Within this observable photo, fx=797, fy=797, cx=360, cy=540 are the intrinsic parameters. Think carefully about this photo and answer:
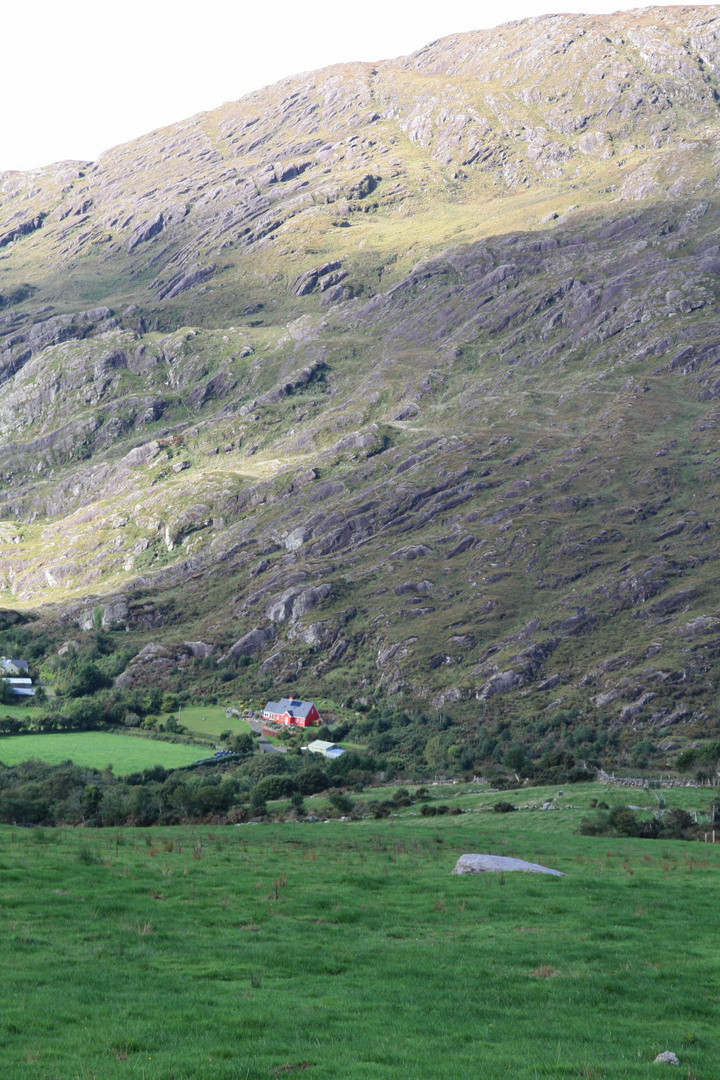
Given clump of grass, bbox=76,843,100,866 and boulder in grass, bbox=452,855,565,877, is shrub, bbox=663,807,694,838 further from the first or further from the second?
clump of grass, bbox=76,843,100,866

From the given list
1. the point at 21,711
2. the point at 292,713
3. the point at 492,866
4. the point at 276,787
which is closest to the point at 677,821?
the point at 492,866

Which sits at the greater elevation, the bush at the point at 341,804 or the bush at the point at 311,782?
the bush at the point at 341,804

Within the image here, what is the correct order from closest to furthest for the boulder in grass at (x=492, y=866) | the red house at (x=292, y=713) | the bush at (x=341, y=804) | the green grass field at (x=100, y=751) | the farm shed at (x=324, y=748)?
the boulder in grass at (x=492, y=866), the bush at (x=341, y=804), the green grass field at (x=100, y=751), the farm shed at (x=324, y=748), the red house at (x=292, y=713)

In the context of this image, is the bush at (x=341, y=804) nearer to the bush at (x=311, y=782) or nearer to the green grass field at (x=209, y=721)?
the bush at (x=311, y=782)

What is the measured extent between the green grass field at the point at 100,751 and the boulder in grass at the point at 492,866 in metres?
83.3

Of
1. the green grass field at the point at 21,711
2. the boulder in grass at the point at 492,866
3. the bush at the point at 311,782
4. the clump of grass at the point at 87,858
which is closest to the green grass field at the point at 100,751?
the green grass field at the point at 21,711

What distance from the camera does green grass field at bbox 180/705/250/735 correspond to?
142m

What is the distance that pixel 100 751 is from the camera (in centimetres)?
12262

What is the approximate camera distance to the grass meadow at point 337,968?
14242 mm

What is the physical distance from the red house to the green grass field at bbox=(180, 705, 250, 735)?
17.3 ft

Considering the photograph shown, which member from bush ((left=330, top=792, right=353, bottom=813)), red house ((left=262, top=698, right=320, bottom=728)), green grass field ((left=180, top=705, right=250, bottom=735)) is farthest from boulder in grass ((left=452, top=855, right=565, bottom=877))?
red house ((left=262, top=698, right=320, bottom=728))

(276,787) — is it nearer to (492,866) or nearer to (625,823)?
(625,823)

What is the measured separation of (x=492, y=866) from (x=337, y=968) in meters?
14.9

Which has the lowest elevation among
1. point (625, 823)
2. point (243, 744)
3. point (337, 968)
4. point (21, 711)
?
point (243, 744)
